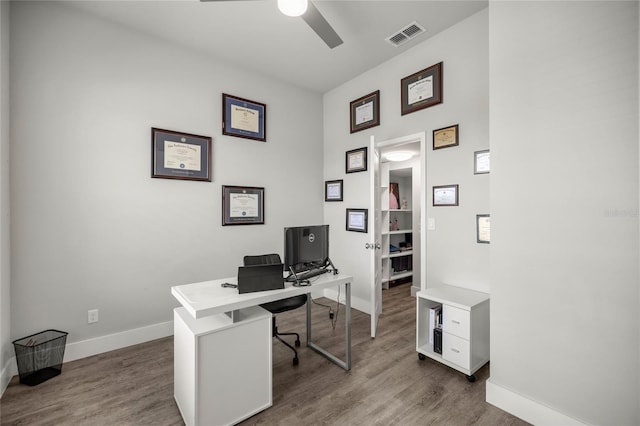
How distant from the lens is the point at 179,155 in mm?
2990

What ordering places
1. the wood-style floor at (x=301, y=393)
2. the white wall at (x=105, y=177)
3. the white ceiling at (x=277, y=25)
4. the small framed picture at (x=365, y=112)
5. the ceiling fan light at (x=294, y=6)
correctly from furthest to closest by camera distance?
the small framed picture at (x=365, y=112) → the white ceiling at (x=277, y=25) → the white wall at (x=105, y=177) → the ceiling fan light at (x=294, y=6) → the wood-style floor at (x=301, y=393)

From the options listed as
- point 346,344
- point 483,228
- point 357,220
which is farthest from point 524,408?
point 357,220

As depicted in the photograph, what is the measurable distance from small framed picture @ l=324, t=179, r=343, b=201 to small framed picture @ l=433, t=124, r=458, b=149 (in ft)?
4.83

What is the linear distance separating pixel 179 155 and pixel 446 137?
2842mm

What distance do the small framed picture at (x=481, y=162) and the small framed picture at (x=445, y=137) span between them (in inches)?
10.0

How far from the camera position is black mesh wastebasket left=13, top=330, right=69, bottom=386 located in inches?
83.2

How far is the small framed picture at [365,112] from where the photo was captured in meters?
3.53

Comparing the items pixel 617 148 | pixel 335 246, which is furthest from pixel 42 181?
pixel 617 148

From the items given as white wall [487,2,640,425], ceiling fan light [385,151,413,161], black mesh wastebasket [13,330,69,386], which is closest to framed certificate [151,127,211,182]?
black mesh wastebasket [13,330,69,386]

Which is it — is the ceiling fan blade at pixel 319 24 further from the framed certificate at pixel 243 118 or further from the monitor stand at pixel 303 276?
the monitor stand at pixel 303 276

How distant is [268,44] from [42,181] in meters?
2.48

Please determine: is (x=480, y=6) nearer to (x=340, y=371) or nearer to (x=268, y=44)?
(x=268, y=44)

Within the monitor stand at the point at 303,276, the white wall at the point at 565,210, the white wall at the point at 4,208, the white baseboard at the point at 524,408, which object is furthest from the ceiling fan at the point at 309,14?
the white baseboard at the point at 524,408

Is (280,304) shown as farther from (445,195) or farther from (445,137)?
(445,137)
